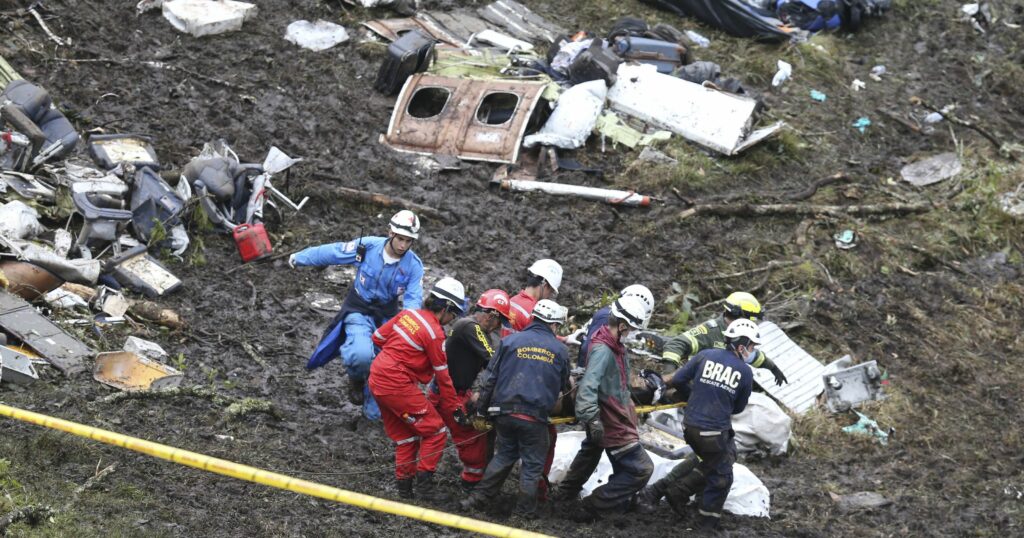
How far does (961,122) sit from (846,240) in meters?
4.42

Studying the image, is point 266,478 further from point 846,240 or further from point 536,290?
point 846,240

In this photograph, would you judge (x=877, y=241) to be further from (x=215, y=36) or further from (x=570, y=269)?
(x=215, y=36)

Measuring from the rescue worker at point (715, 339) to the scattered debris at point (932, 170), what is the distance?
7.22m

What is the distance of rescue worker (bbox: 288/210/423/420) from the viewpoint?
788 centimetres

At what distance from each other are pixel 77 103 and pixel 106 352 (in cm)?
534

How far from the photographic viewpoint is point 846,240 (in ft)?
41.6

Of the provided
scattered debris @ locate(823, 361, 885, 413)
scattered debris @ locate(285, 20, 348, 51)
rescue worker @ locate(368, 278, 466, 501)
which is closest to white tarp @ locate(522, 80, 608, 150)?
scattered debris @ locate(285, 20, 348, 51)

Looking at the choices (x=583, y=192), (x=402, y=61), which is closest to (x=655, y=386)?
(x=583, y=192)

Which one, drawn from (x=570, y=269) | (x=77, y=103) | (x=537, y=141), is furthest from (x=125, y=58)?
(x=570, y=269)

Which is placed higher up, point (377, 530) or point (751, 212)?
point (377, 530)

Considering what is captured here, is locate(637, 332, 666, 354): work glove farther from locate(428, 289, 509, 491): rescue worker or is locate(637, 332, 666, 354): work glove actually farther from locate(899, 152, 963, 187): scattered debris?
locate(899, 152, 963, 187): scattered debris

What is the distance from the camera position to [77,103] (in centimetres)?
1252

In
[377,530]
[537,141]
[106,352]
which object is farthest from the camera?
[537,141]

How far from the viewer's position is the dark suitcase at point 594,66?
14.4 metres
